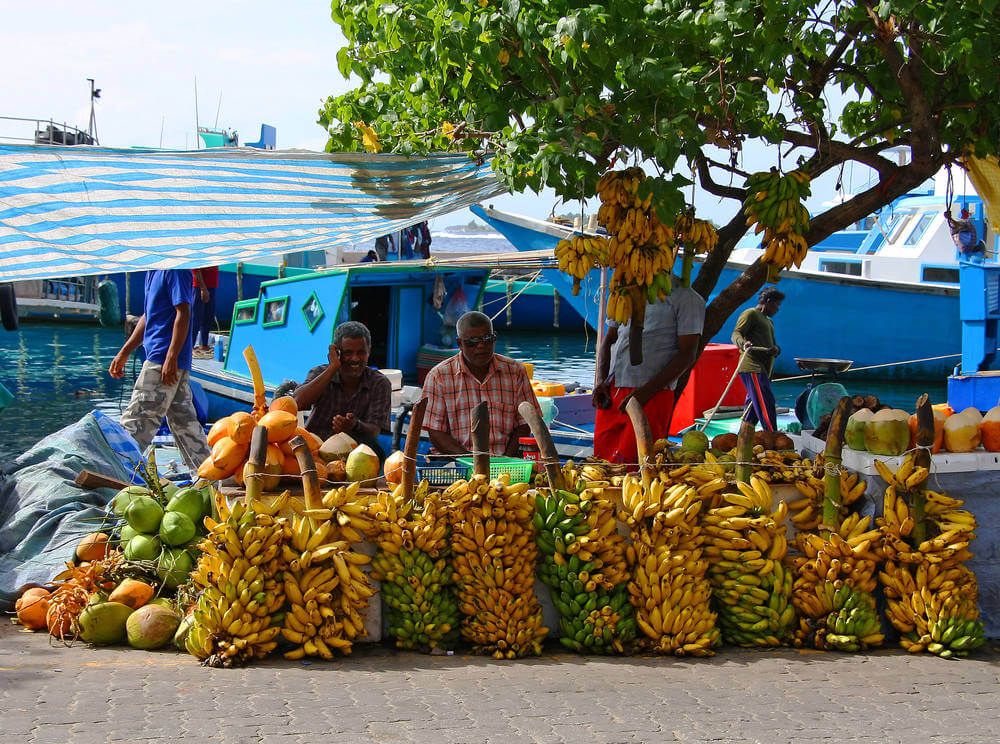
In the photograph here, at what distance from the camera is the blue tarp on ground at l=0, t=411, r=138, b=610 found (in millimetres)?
5836

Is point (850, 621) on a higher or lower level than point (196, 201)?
lower

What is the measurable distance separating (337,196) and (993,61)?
345 centimetres

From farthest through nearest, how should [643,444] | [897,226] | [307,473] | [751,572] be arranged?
1. [897,226]
2. [643,444]
3. [751,572]
4. [307,473]

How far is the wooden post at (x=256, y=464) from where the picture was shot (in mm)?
4855

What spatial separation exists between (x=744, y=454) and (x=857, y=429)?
1.87 feet

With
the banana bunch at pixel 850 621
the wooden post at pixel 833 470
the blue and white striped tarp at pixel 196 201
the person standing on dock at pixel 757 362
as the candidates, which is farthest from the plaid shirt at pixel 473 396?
the person standing on dock at pixel 757 362

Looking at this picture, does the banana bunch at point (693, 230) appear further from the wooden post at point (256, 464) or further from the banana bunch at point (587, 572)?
the wooden post at point (256, 464)

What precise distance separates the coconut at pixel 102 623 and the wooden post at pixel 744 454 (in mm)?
3065

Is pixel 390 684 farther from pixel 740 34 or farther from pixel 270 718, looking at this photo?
pixel 740 34

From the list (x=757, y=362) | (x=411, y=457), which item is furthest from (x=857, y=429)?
(x=757, y=362)

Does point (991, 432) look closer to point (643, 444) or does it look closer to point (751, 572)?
point (751, 572)

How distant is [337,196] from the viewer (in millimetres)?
6062

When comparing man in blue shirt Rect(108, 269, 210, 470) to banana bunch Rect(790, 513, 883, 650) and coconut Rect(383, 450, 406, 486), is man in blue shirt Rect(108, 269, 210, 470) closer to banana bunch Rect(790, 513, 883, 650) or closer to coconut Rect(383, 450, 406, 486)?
coconut Rect(383, 450, 406, 486)

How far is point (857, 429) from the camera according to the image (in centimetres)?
515
